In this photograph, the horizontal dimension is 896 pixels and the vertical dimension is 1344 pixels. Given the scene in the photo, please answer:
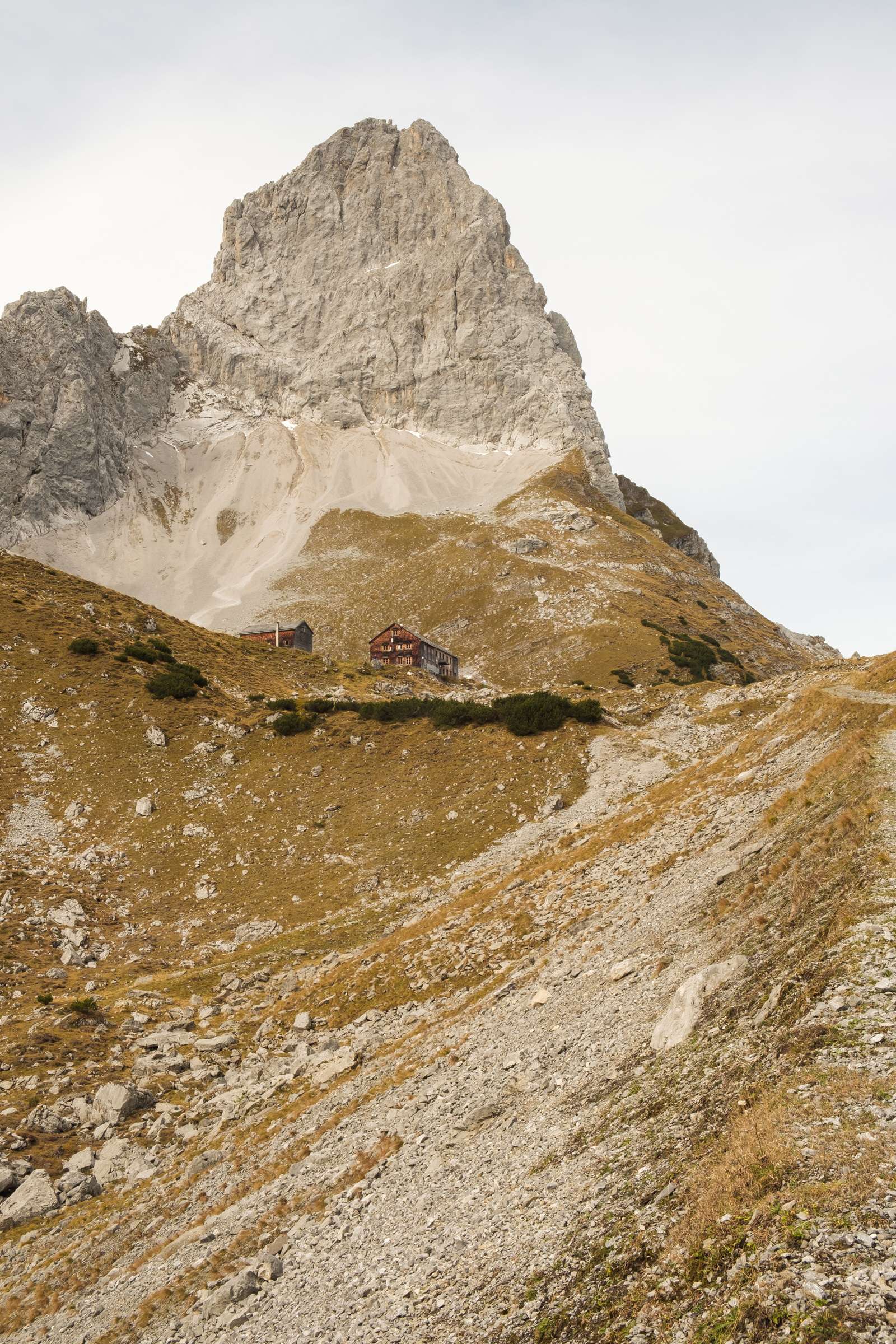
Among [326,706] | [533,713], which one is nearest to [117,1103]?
[533,713]

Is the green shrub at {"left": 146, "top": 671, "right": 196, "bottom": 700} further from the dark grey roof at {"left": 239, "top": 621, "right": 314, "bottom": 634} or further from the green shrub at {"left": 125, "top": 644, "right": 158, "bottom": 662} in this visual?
the dark grey roof at {"left": 239, "top": 621, "right": 314, "bottom": 634}

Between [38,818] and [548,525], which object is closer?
[38,818]

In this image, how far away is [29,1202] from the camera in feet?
74.9

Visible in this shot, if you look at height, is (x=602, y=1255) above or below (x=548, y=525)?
below

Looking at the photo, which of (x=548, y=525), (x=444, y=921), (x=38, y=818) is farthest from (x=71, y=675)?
(x=548, y=525)

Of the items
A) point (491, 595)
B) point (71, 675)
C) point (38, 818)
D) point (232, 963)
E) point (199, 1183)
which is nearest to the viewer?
point (199, 1183)

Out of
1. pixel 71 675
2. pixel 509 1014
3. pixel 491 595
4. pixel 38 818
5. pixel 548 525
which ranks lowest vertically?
pixel 509 1014

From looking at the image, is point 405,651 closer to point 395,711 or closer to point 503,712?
point 395,711

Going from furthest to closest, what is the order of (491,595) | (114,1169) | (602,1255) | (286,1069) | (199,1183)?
(491,595)
(286,1069)
(114,1169)
(199,1183)
(602,1255)

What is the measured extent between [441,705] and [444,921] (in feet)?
102

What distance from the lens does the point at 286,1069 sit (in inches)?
1093

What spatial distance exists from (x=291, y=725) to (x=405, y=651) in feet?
202

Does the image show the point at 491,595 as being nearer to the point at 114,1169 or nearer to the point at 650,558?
the point at 650,558

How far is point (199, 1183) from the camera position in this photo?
852 inches
